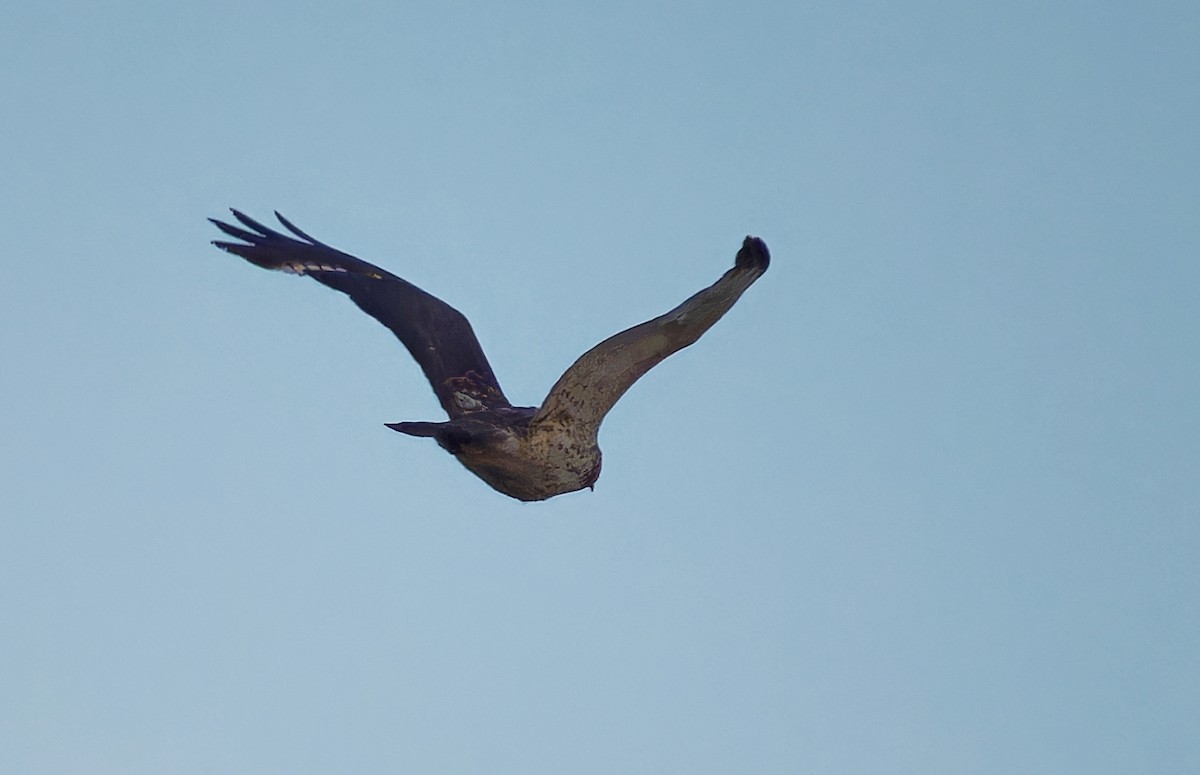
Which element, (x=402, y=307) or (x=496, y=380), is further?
(x=402, y=307)

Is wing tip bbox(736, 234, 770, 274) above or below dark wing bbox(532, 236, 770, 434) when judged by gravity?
above

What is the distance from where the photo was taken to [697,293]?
10.5m

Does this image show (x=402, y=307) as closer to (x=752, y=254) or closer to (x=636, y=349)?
(x=636, y=349)

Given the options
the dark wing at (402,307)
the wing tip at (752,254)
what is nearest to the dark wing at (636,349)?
the wing tip at (752,254)

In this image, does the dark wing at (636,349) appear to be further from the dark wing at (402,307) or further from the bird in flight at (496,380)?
the dark wing at (402,307)

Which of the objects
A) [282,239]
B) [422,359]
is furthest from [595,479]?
[282,239]

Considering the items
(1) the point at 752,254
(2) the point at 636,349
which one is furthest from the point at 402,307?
(1) the point at 752,254

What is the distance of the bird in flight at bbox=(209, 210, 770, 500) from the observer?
10.5 meters

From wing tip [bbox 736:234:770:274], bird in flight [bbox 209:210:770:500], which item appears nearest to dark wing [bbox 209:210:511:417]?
bird in flight [bbox 209:210:770:500]

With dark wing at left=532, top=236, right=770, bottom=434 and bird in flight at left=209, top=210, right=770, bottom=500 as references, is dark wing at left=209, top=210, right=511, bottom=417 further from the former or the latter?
dark wing at left=532, top=236, right=770, bottom=434

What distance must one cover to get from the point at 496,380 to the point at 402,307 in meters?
1.17

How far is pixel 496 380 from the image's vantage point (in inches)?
515

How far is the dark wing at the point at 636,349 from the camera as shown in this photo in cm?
1040

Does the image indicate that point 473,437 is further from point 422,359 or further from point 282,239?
point 282,239
